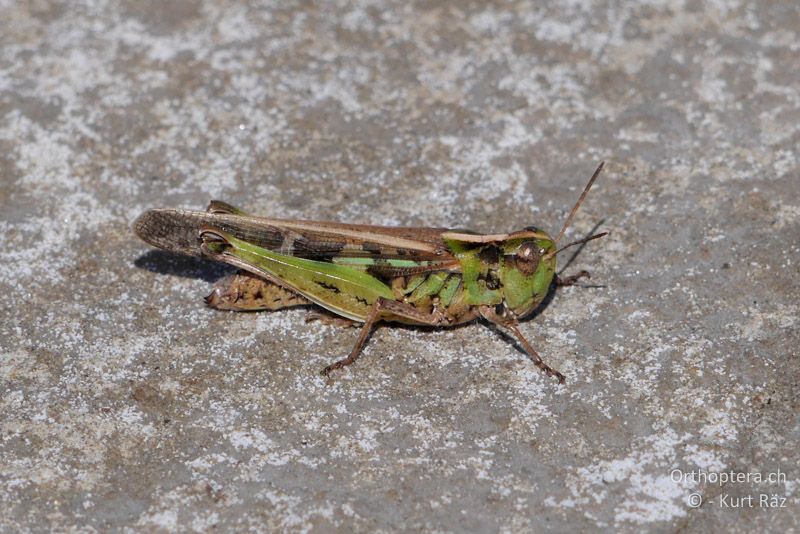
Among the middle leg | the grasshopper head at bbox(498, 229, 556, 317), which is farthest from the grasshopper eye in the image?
the middle leg

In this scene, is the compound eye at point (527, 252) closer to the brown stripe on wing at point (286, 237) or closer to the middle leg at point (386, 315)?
the brown stripe on wing at point (286, 237)

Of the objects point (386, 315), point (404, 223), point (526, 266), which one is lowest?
point (386, 315)

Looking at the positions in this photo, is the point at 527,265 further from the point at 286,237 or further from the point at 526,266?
the point at 286,237

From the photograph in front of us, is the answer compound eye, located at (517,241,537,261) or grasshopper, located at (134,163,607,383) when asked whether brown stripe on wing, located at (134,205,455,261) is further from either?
compound eye, located at (517,241,537,261)

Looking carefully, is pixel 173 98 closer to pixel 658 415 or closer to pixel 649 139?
pixel 649 139

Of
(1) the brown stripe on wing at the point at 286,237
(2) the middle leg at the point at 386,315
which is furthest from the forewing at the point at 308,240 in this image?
(2) the middle leg at the point at 386,315

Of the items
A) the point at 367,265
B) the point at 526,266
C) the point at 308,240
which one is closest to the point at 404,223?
the point at 367,265

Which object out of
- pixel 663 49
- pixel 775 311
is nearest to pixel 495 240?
pixel 775 311
